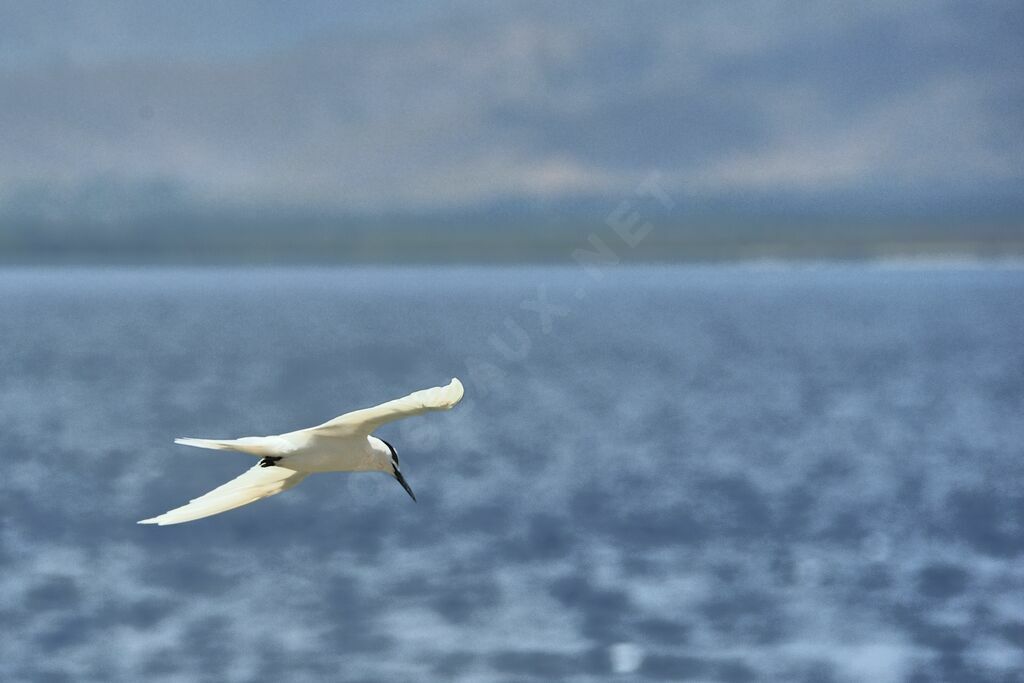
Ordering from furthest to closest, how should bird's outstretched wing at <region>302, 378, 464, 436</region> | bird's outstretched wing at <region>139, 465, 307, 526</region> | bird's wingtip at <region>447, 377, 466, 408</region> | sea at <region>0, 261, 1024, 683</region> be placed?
1. sea at <region>0, 261, 1024, 683</region>
2. bird's outstretched wing at <region>139, 465, 307, 526</region>
3. bird's wingtip at <region>447, 377, 466, 408</region>
4. bird's outstretched wing at <region>302, 378, 464, 436</region>

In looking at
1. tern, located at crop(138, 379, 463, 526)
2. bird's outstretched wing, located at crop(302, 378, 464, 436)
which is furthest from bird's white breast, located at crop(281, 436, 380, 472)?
bird's outstretched wing, located at crop(302, 378, 464, 436)

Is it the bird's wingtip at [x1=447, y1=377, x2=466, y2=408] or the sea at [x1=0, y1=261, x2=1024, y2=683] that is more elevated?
the sea at [x1=0, y1=261, x2=1024, y2=683]

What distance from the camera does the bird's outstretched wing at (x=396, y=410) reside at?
1500 centimetres

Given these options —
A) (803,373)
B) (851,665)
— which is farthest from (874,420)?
(851,665)

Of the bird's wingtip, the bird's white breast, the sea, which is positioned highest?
the sea

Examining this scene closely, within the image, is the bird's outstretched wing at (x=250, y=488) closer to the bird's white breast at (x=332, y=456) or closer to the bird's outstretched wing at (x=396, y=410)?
the bird's white breast at (x=332, y=456)

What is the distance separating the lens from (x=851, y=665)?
57.1 meters

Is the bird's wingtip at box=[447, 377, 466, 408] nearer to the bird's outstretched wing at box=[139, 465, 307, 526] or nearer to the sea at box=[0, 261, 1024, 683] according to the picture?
the bird's outstretched wing at box=[139, 465, 307, 526]

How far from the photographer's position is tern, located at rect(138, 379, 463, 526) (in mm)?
15078

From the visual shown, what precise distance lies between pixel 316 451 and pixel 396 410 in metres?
1.45

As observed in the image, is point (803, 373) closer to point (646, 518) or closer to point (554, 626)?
point (646, 518)

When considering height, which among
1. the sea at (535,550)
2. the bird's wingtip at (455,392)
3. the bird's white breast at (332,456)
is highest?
the sea at (535,550)

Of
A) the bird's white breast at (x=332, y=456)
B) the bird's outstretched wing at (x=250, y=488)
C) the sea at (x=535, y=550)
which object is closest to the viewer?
the bird's white breast at (x=332, y=456)

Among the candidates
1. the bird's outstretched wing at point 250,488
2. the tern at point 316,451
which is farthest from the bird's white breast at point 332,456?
the bird's outstretched wing at point 250,488
